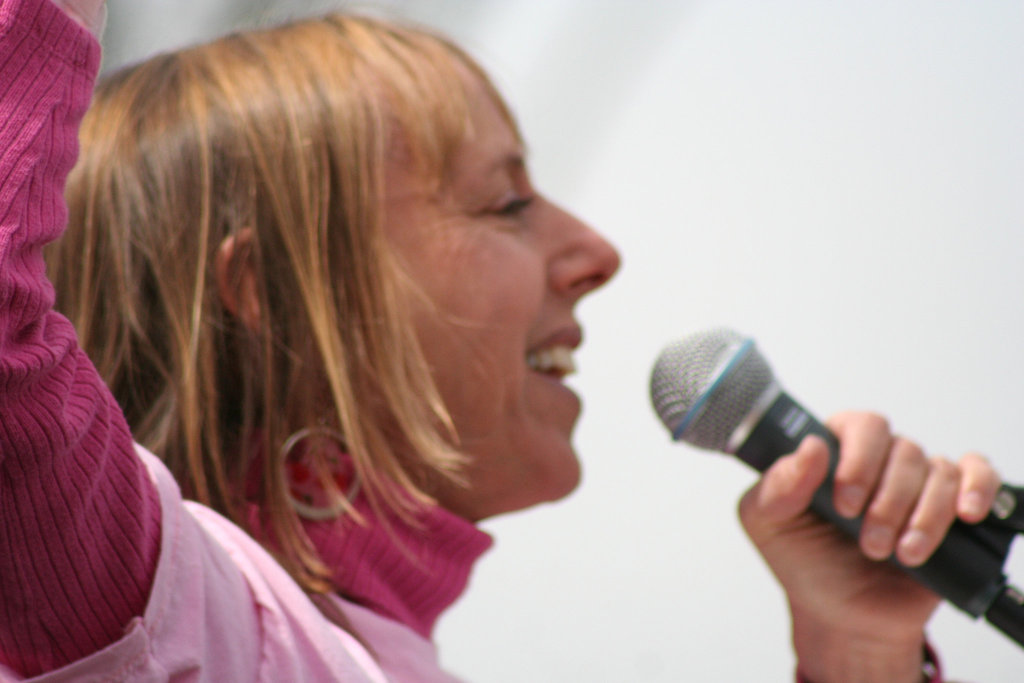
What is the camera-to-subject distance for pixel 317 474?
0.71m

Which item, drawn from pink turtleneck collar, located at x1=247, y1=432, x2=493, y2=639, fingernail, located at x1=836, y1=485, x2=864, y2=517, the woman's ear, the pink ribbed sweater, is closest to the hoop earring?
pink turtleneck collar, located at x1=247, y1=432, x2=493, y2=639

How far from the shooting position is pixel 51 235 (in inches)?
15.6

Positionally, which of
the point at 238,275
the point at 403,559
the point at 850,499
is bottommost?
the point at 403,559

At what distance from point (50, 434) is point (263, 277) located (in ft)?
1.24

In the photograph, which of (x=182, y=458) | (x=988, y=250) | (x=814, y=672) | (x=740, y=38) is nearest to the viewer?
(x=182, y=458)

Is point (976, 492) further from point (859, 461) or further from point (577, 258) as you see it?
point (577, 258)

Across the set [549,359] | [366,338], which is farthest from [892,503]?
[366,338]

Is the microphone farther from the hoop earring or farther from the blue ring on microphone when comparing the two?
the hoop earring

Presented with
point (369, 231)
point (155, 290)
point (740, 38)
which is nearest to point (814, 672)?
point (369, 231)

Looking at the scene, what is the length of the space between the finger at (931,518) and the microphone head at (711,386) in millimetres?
139

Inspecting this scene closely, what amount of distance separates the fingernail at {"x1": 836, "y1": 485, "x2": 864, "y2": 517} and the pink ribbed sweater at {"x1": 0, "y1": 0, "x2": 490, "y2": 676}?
1.55 feet

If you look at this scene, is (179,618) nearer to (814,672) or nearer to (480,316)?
(480,316)

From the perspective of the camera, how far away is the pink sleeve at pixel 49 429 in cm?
37

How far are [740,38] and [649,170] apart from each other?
22 centimetres
